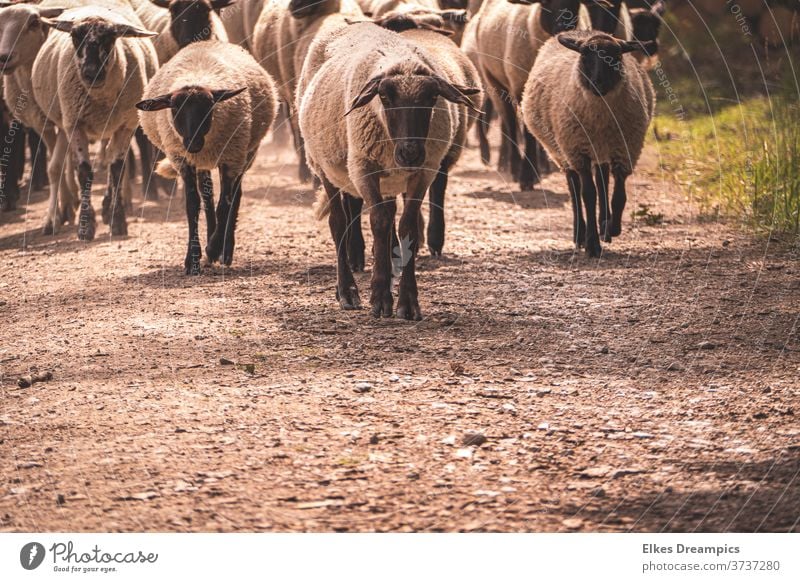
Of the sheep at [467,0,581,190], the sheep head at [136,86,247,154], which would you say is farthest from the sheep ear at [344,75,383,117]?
the sheep at [467,0,581,190]

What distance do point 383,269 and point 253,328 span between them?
893mm

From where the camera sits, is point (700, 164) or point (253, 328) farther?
point (700, 164)

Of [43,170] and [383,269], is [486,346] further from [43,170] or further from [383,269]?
[43,170]

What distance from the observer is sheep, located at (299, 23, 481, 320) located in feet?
23.2

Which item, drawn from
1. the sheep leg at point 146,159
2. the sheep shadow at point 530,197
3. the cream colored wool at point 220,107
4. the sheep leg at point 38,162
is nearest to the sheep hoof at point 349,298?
the cream colored wool at point 220,107

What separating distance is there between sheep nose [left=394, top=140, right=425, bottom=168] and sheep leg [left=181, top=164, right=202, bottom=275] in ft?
9.23

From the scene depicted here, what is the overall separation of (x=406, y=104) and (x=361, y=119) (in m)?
0.45

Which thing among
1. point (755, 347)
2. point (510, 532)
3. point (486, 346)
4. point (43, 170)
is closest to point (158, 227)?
point (43, 170)

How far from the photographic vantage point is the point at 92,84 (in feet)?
35.0

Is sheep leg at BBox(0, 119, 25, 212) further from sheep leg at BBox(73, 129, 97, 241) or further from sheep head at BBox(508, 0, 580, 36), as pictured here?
sheep head at BBox(508, 0, 580, 36)

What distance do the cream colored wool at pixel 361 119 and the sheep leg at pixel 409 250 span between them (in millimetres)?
84

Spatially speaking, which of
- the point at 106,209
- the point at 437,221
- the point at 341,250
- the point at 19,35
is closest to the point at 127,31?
the point at 19,35

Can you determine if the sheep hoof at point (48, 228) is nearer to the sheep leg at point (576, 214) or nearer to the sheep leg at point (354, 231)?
the sheep leg at point (354, 231)

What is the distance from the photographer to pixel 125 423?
222 inches
